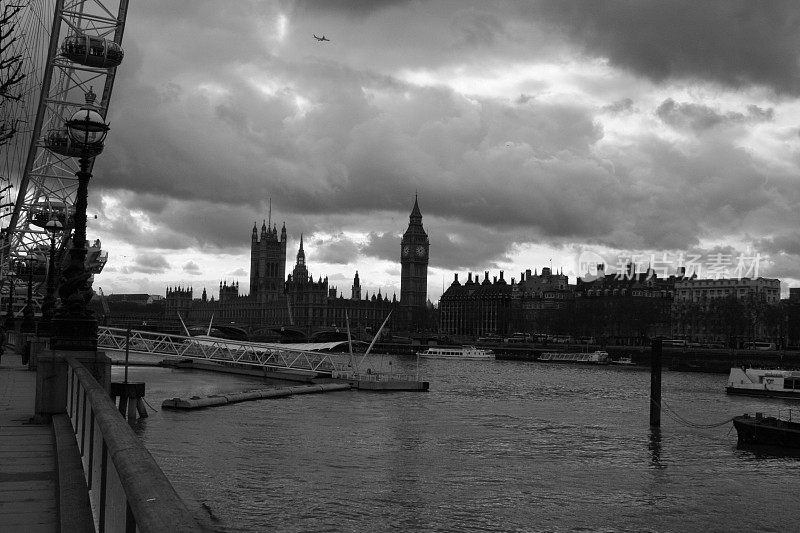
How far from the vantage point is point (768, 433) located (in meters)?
34.3

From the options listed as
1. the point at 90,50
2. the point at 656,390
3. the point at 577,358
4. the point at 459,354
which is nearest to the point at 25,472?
the point at 90,50

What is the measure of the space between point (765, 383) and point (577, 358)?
2215 inches

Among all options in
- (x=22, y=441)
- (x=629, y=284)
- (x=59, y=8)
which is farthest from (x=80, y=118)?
(x=629, y=284)

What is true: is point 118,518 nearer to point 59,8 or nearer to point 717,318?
point 59,8

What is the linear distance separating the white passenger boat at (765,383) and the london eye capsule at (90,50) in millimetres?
45932

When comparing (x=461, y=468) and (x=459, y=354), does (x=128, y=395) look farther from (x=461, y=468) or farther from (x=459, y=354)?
(x=459, y=354)

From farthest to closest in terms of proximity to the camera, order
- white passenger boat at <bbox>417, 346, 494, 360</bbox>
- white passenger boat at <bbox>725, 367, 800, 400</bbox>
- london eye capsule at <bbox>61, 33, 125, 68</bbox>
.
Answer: white passenger boat at <bbox>417, 346, 494, 360</bbox> < white passenger boat at <bbox>725, 367, 800, 400</bbox> < london eye capsule at <bbox>61, 33, 125, 68</bbox>

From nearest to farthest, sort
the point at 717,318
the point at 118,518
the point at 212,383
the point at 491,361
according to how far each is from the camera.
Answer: the point at 118,518 → the point at 212,383 → the point at 491,361 → the point at 717,318

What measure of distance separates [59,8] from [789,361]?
88890 mm

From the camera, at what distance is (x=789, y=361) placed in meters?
105

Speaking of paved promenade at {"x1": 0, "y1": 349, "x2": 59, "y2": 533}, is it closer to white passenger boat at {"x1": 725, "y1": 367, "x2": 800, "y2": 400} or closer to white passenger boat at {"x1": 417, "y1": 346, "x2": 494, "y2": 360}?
white passenger boat at {"x1": 725, "y1": 367, "x2": 800, "y2": 400}

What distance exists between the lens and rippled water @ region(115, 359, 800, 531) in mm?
20969

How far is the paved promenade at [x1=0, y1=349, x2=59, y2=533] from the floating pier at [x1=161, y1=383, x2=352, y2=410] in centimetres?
2550

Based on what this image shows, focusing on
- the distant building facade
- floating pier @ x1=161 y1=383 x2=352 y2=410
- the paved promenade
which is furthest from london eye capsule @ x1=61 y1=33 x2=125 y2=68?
the distant building facade
